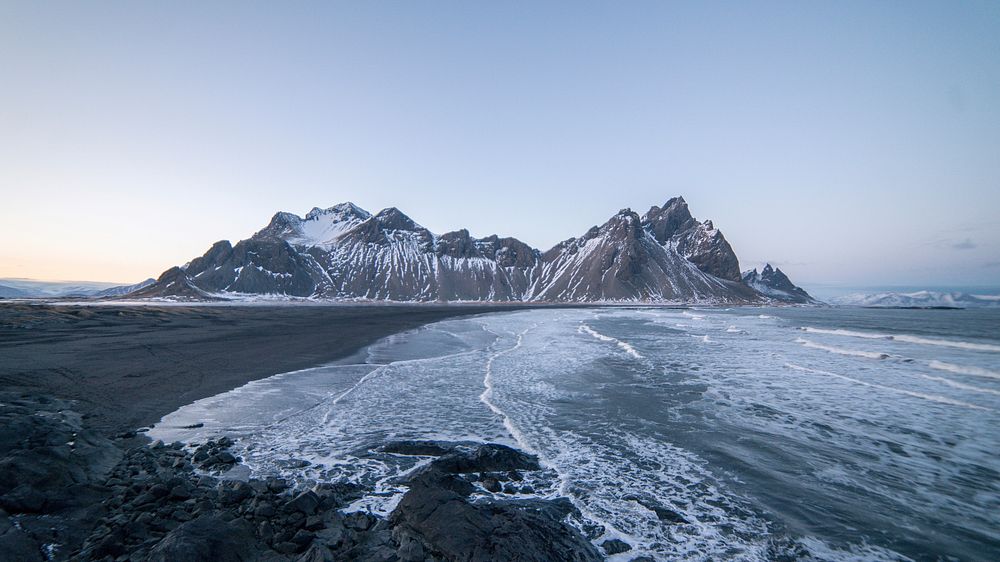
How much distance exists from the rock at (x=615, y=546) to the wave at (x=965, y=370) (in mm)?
28853

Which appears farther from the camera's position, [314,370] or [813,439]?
[314,370]

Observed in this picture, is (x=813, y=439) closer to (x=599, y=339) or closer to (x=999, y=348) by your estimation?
(x=599, y=339)

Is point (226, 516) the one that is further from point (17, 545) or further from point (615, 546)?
point (615, 546)

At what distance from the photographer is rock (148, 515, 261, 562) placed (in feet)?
16.7

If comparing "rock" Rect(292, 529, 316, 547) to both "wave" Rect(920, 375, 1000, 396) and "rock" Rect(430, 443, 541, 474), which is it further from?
"wave" Rect(920, 375, 1000, 396)

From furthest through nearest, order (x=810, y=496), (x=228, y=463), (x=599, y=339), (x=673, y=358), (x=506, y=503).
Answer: (x=599, y=339) → (x=673, y=358) → (x=228, y=463) → (x=810, y=496) → (x=506, y=503)

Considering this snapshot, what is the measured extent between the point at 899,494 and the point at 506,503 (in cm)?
825

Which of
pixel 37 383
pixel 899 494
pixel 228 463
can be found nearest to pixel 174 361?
pixel 37 383

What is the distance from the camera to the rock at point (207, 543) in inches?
201

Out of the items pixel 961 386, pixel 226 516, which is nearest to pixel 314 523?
pixel 226 516

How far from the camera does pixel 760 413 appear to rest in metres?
14.4

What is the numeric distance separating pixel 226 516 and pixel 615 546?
588 cm

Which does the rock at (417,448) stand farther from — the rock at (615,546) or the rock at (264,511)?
the rock at (615,546)

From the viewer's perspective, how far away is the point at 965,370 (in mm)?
23969
